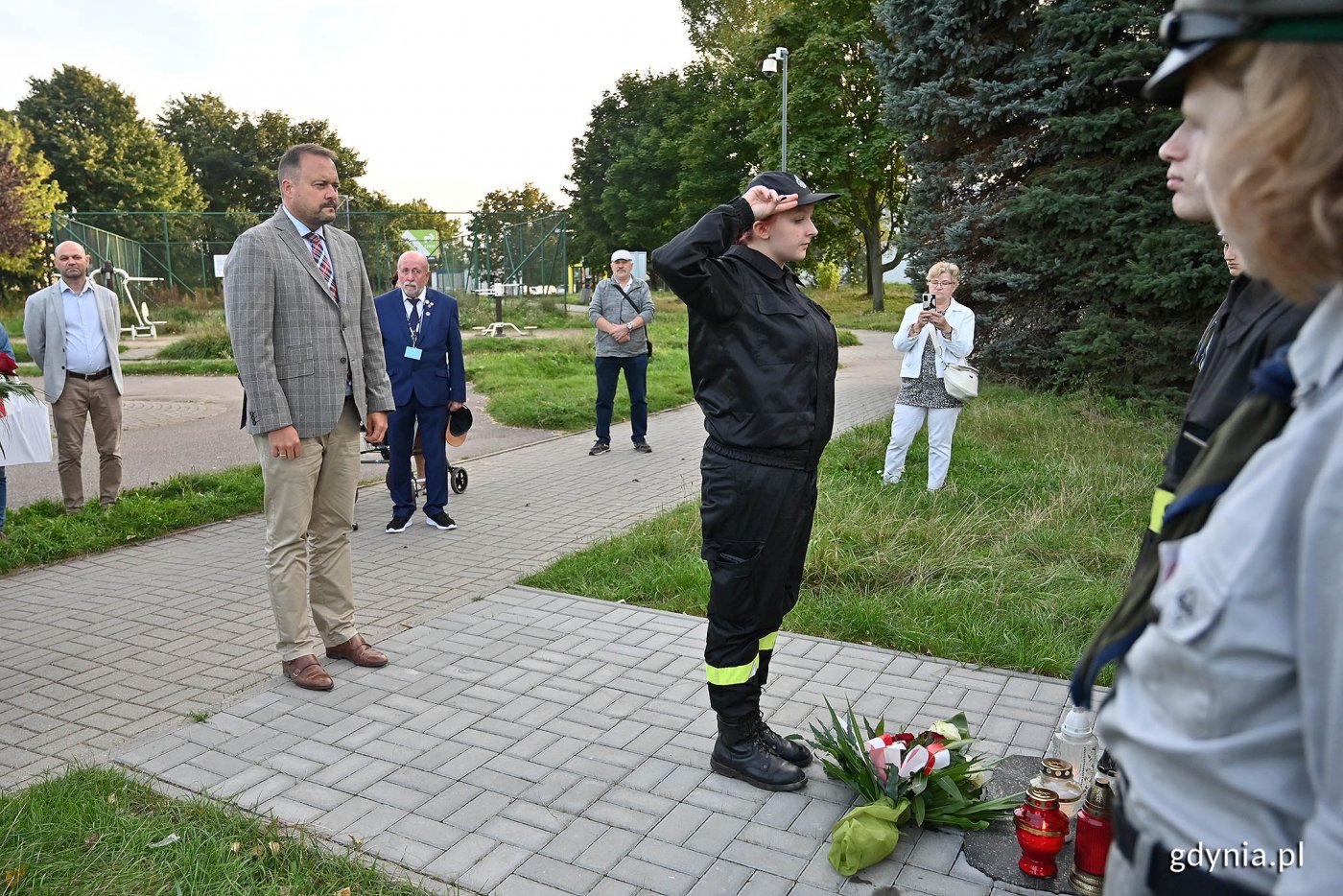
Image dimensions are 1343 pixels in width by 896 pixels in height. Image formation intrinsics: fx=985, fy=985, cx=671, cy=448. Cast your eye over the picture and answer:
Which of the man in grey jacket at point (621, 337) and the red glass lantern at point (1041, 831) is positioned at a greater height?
the man in grey jacket at point (621, 337)

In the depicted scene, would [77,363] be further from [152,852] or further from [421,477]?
[152,852]

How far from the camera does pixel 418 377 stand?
8.05m

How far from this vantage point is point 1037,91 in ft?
43.5

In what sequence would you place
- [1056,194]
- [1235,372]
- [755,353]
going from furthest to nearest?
[1056,194] → [755,353] → [1235,372]

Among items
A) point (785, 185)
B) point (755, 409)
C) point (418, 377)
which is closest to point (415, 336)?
point (418, 377)

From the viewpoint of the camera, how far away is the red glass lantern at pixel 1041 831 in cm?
309

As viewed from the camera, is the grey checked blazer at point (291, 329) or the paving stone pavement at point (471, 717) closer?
the paving stone pavement at point (471, 717)

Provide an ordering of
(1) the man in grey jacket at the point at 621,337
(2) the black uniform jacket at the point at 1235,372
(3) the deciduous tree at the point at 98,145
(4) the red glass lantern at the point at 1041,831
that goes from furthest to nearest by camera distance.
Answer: (3) the deciduous tree at the point at 98,145 → (1) the man in grey jacket at the point at 621,337 → (4) the red glass lantern at the point at 1041,831 → (2) the black uniform jacket at the point at 1235,372

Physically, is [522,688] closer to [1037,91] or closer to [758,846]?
[758,846]

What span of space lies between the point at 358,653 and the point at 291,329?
1.68m

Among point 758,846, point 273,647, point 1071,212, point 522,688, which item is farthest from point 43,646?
point 1071,212

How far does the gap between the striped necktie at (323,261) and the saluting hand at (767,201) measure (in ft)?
7.82

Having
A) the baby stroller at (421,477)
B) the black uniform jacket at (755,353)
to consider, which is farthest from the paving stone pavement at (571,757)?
the baby stroller at (421,477)

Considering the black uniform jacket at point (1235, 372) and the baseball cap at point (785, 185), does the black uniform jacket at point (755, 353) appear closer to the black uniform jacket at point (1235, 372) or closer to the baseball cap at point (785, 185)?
the baseball cap at point (785, 185)
